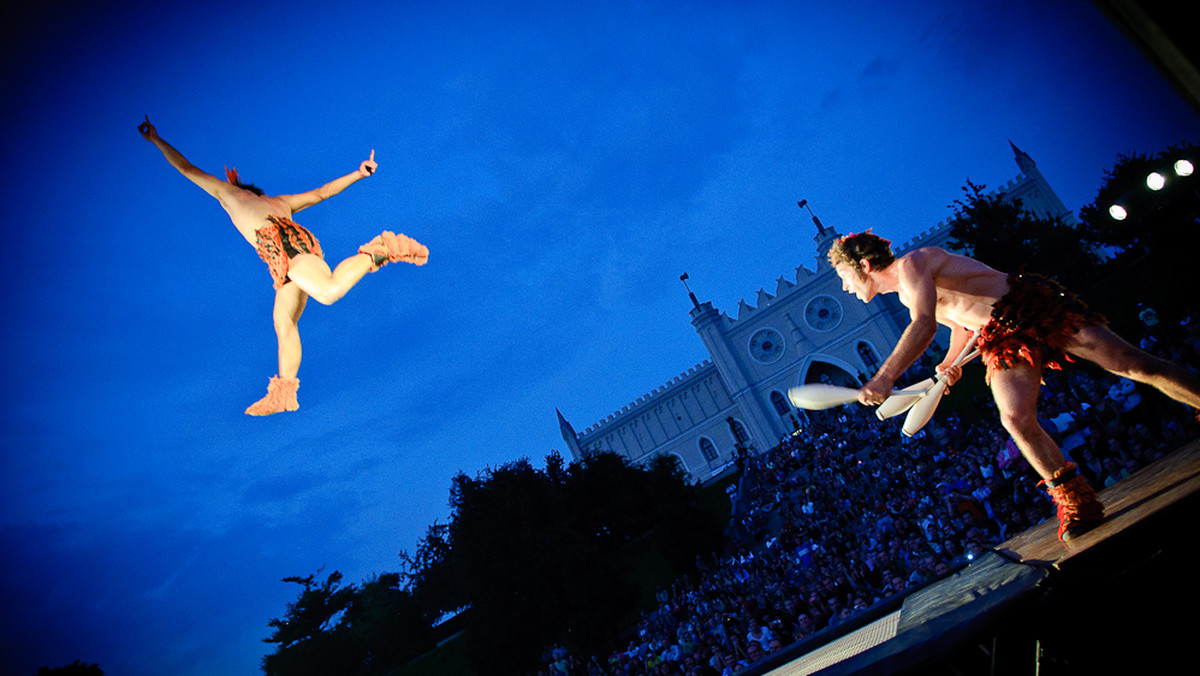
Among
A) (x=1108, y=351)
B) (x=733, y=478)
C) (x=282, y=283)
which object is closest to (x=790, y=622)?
(x=1108, y=351)

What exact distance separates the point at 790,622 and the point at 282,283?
945cm

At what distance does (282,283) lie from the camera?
3.86 meters

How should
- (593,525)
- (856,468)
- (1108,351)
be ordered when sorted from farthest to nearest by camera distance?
1. (593,525)
2. (856,468)
3. (1108,351)

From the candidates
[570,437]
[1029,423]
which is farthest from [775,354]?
[1029,423]

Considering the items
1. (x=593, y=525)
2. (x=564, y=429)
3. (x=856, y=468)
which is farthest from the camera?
(x=564, y=429)

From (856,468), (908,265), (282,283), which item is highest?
(282,283)

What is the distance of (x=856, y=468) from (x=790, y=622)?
27.7ft

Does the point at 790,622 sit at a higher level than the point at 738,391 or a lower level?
lower

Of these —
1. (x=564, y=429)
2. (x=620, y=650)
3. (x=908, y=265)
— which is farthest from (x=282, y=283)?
(x=564, y=429)

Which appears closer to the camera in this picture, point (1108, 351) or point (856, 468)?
point (1108, 351)

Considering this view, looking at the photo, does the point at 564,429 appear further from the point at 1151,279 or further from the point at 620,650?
the point at 1151,279

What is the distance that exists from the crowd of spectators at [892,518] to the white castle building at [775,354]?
3205 cm

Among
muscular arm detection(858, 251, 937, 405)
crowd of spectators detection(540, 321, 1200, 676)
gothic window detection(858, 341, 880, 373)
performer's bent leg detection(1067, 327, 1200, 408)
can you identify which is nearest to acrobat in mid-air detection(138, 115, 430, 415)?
muscular arm detection(858, 251, 937, 405)

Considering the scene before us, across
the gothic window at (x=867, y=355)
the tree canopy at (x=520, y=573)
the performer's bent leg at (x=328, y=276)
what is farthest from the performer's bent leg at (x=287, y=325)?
the gothic window at (x=867, y=355)
